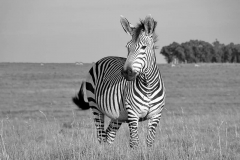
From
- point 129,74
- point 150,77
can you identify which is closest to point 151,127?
point 150,77

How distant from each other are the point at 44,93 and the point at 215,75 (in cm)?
1965

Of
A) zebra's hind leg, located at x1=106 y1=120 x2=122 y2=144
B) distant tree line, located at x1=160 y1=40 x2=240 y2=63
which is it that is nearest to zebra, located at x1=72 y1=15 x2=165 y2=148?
zebra's hind leg, located at x1=106 y1=120 x2=122 y2=144

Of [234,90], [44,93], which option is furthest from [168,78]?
[44,93]

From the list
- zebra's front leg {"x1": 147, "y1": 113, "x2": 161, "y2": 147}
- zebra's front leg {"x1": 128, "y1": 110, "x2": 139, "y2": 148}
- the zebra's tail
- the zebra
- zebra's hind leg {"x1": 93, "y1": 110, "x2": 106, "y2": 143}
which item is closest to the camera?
the zebra

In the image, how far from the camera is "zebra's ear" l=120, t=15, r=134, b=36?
7.51 metres

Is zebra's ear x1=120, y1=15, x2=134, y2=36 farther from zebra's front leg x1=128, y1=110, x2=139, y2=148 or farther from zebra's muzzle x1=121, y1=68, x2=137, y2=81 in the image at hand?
zebra's front leg x1=128, y1=110, x2=139, y2=148

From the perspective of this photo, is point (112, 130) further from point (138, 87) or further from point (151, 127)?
point (138, 87)

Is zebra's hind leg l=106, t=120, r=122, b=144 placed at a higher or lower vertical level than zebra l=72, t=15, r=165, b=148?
lower

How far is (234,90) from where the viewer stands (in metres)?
35.2

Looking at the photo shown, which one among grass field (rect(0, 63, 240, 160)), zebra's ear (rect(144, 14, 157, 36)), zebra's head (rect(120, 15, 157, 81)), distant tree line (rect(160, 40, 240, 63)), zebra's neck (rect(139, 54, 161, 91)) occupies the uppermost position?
distant tree line (rect(160, 40, 240, 63))

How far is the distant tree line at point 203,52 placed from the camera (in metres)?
117

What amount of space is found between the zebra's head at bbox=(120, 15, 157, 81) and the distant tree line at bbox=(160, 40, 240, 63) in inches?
4305

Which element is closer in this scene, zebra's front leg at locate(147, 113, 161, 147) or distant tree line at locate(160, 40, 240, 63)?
zebra's front leg at locate(147, 113, 161, 147)

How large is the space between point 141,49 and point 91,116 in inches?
488
